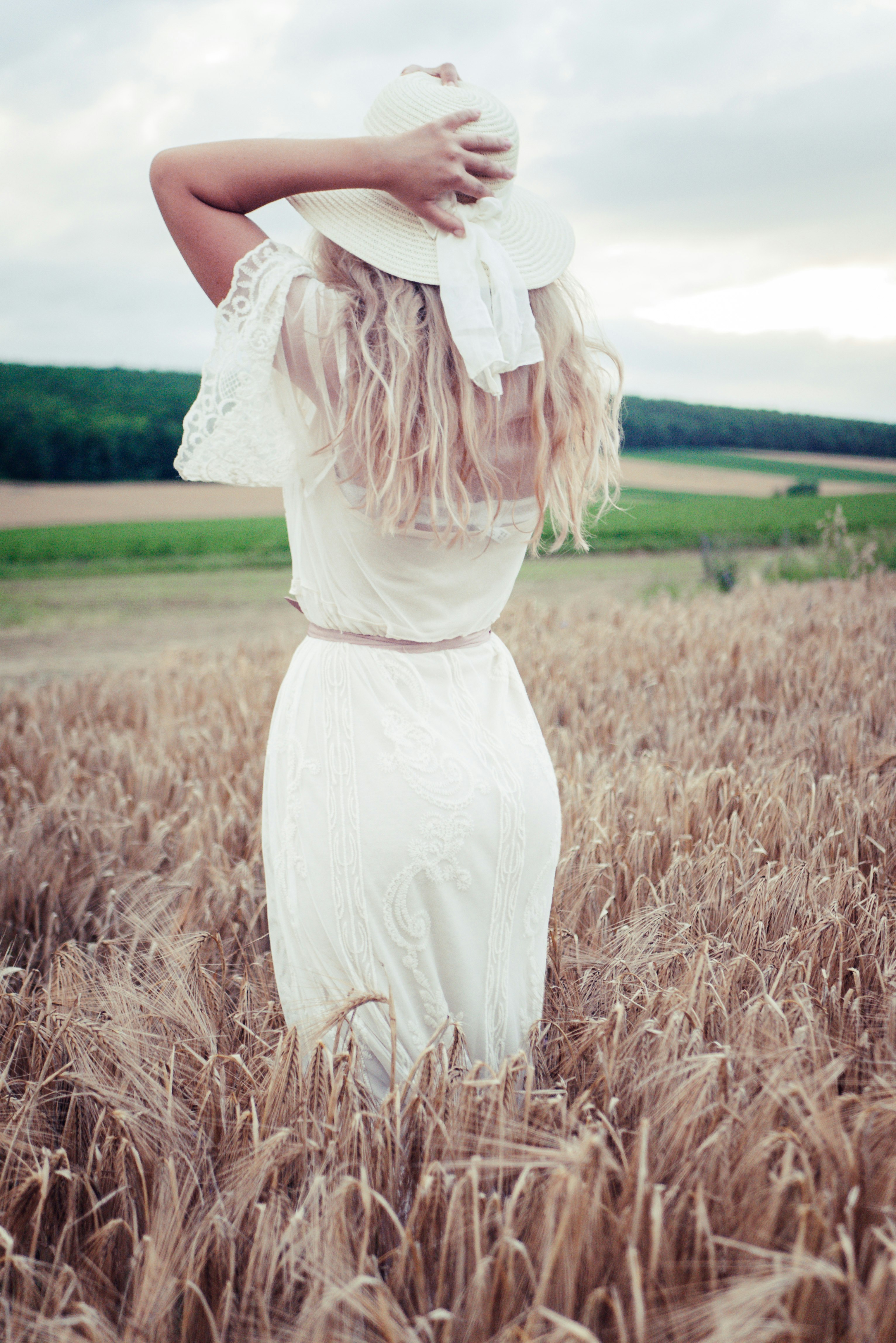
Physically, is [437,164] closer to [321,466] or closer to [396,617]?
[321,466]

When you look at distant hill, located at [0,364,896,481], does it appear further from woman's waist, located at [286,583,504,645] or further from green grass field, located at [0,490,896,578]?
woman's waist, located at [286,583,504,645]

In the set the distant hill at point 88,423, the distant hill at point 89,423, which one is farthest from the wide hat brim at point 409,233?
the distant hill at point 88,423

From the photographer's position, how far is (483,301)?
1.10m

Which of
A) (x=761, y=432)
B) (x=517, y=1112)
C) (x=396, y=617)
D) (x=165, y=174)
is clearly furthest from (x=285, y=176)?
(x=761, y=432)

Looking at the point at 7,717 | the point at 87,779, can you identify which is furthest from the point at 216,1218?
the point at 7,717

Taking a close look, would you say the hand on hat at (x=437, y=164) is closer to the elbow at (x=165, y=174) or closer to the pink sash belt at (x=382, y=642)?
the elbow at (x=165, y=174)

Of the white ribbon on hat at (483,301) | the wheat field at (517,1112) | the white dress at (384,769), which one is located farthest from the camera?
the white dress at (384,769)

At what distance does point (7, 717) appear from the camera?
4.14 m

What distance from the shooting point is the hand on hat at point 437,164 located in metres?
1.06

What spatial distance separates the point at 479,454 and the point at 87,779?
2726mm

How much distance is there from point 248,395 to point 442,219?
335mm

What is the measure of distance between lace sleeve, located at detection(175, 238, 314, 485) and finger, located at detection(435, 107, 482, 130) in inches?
9.6

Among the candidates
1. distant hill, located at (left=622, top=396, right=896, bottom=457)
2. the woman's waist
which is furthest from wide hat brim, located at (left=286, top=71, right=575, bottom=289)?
distant hill, located at (left=622, top=396, right=896, bottom=457)

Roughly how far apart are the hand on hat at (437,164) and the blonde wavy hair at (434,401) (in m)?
0.09
